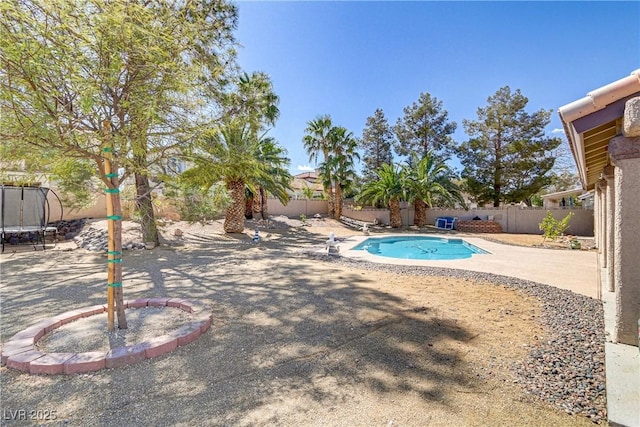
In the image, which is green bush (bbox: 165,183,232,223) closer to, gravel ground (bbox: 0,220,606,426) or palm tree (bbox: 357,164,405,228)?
gravel ground (bbox: 0,220,606,426)

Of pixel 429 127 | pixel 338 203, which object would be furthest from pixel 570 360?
pixel 429 127

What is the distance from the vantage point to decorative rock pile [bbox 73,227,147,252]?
12.2 m

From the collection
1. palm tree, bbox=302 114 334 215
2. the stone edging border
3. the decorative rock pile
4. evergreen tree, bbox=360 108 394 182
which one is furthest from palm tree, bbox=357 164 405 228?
the stone edging border

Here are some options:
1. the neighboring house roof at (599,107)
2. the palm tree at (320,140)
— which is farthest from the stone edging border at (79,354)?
the palm tree at (320,140)

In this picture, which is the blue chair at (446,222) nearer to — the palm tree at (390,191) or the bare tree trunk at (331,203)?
the palm tree at (390,191)

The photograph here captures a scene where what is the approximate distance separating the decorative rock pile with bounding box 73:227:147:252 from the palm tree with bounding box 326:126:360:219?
16807mm

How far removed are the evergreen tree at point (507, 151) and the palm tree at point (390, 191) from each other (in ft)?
25.3

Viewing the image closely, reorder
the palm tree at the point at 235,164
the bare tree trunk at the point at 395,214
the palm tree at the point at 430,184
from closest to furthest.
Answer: the palm tree at the point at 235,164, the palm tree at the point at 430,184, the bare tree trunk at the point at 395,214

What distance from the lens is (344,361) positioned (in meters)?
3.47

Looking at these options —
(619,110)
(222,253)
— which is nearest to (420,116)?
(222,253)

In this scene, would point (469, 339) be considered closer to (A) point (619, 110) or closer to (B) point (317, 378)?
(B) point (317, 378)

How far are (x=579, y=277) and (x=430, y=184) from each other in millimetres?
15760

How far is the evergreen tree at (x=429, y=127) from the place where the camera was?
31172 millimetres

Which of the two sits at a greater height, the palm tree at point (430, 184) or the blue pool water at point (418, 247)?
the palm tree at point (430, 184)
